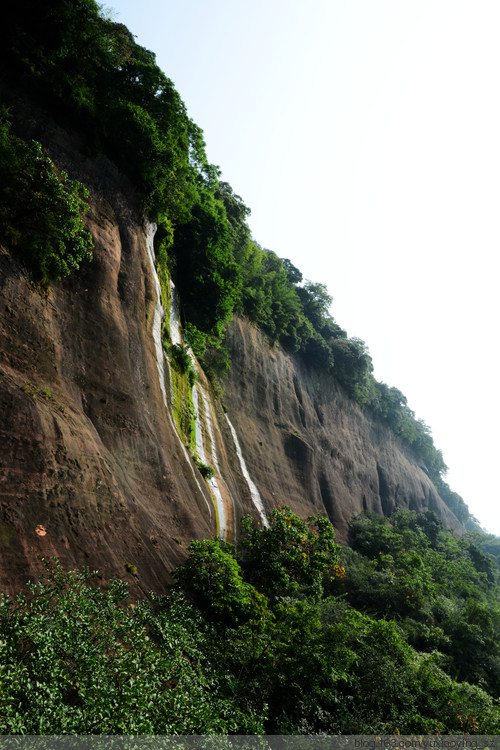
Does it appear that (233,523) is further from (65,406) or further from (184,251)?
(184,251)

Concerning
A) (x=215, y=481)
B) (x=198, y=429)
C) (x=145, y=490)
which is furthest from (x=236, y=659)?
(x=198, y=429)

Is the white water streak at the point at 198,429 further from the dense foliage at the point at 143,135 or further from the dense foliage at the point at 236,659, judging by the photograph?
the dense foliage at the point at 236,659

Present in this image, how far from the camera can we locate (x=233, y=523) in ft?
50.3

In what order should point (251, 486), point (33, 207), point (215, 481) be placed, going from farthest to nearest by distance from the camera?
point (251, 486)
point (215, 481)
point (33, 207)

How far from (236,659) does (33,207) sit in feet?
31.6

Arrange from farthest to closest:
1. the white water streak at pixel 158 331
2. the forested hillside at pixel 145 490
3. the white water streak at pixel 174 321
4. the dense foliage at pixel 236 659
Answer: the white water streak at pixel 174 321
the white water streak at pixel 158 331
the forested hillside at pixel 145 490
the dense foliage at pixel 236 659

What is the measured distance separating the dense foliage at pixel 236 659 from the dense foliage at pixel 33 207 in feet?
21.7

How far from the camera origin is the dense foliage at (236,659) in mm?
4145

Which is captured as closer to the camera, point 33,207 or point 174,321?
point 33,207

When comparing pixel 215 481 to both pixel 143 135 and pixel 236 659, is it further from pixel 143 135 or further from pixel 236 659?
pixel 143 135

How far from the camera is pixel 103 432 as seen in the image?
33.1ft

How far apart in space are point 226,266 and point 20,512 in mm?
14666

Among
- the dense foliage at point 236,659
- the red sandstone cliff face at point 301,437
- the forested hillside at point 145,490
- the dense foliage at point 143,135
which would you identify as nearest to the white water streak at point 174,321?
the forested hillside at point 145,490

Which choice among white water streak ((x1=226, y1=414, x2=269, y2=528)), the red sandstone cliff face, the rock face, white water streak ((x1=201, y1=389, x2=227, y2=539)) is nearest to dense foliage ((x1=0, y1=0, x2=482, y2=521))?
the rock face
